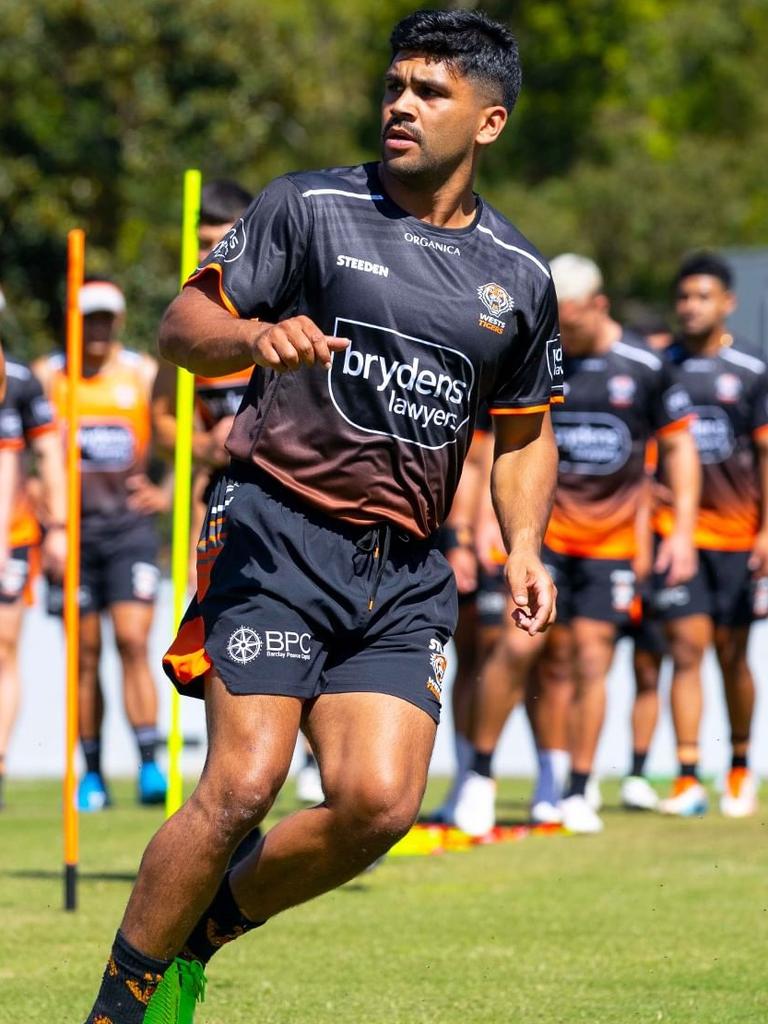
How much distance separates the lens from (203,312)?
430cm

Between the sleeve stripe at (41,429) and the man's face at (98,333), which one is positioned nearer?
the sleeve stripe at (41,429)

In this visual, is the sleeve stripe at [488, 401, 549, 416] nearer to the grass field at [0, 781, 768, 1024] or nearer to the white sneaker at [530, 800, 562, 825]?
the grass field at [0, 781, 768, 1024]

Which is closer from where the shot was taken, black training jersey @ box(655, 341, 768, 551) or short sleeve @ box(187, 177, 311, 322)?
short sleeve @ box(187, 177, 311, 322)

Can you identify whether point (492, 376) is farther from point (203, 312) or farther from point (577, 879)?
point (577, 879)

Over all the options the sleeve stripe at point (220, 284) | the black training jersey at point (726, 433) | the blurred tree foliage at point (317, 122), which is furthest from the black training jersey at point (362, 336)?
the blurred tree foliage at point (317, 122)

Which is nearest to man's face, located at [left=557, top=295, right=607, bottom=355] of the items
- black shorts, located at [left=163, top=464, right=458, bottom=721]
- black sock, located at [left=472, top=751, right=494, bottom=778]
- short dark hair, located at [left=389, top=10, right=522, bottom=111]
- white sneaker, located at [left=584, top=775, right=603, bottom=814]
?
black sock, located at [left=472, top=751, right=494, bottom=778]

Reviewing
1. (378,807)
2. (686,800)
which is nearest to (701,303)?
(686,800)

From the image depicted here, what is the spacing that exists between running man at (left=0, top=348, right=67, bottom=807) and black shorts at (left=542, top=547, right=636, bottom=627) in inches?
103

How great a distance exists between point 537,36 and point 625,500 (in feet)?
115

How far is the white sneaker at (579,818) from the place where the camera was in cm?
933

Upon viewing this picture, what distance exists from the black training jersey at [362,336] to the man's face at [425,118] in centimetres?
11

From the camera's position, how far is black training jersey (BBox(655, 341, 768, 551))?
1056 cm

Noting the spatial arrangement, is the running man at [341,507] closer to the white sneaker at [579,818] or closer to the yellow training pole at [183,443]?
the yellow training pole at [183,443]

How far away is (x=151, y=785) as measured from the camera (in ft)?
34.8
